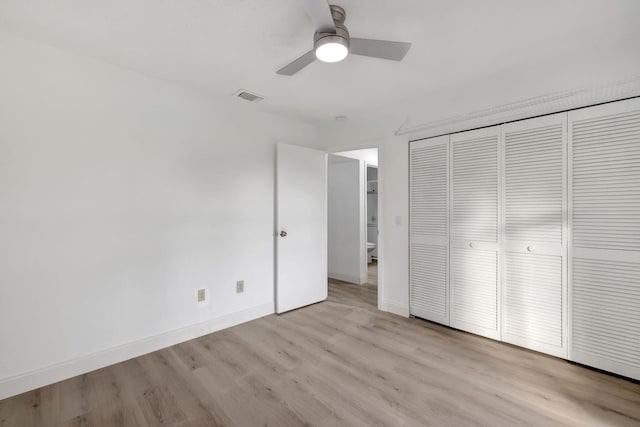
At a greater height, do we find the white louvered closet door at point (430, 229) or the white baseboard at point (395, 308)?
the white louvered closet door at point (430, 229)

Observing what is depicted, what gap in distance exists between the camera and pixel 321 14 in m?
1.35

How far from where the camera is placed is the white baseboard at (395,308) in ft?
10.1

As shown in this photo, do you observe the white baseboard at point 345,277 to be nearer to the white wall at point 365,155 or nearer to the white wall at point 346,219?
the white wall at point 346,219

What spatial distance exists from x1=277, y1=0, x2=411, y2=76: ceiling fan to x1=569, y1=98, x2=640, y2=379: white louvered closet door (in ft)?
5.30

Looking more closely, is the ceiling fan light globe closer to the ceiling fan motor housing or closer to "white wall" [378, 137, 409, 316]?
the ceiling fan motor housing

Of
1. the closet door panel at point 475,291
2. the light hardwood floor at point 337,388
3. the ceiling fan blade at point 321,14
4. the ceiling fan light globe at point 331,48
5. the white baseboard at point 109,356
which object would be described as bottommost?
the light hardwood floor at point 337,388

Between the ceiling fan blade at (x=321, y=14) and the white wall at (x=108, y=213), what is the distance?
1.72m

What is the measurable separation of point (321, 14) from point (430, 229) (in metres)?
2.23

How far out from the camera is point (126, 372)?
2.09 metres

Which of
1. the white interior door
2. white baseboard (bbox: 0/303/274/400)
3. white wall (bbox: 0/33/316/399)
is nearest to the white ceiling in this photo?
white wall (bbox: 0/33/316/399)

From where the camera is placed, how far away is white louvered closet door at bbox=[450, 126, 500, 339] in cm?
250

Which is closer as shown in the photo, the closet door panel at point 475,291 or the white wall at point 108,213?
the white wall at point 108,213

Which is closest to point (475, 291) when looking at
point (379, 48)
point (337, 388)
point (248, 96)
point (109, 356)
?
point (337, 388)

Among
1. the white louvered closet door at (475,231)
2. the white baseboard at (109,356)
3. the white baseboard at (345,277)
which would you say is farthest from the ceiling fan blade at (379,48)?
the white baseboard at (345,277)
